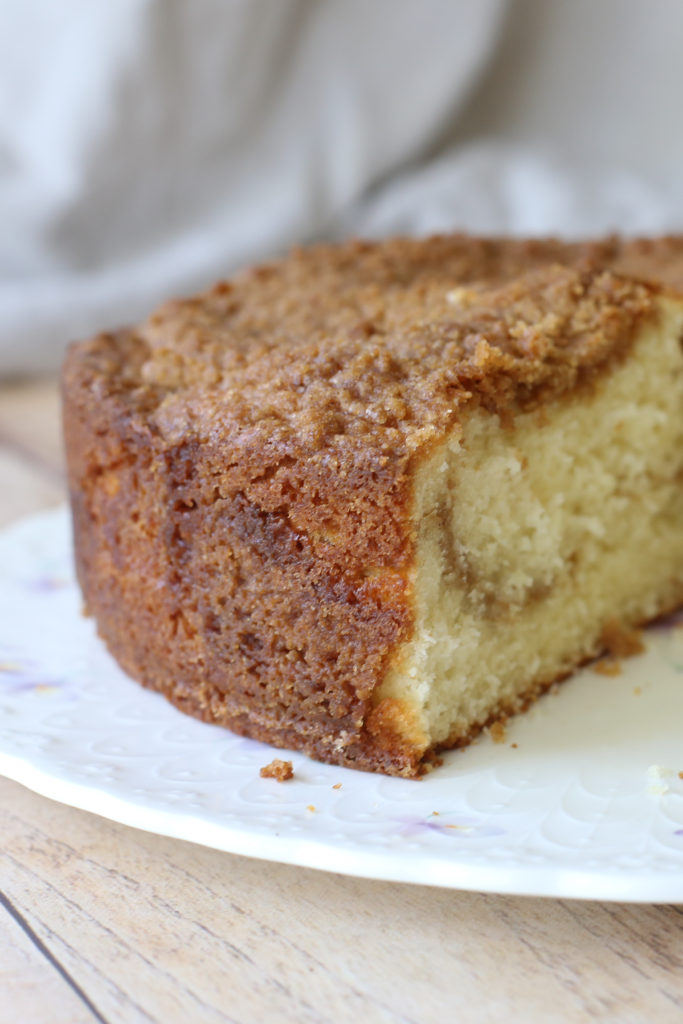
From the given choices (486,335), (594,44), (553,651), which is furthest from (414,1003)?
(594,44)

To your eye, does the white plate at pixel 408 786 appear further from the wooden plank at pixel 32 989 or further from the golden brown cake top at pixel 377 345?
the golden brown cake top at pixel 377 345

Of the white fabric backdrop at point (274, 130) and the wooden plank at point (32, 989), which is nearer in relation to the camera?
the wooden plank at point (32, 989)

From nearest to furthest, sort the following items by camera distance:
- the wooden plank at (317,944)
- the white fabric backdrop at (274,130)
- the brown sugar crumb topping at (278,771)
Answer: the wooden plank at (317,944), the brown sugar crumb topping at (278,771), the white fabric backdrop at (274,130)

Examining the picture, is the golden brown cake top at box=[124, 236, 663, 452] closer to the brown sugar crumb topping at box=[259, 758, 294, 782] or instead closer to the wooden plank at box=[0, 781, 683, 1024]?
the brown sugar crumb topping at box=[259, 758, 294, 782]

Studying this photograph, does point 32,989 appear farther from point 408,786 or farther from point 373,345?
point 373,345

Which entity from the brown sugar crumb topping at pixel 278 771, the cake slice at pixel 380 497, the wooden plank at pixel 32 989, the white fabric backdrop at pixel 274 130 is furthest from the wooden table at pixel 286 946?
the white fabric backdrop at pixel 274 130
